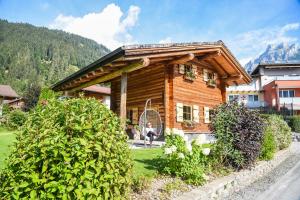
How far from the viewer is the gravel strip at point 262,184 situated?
22.5 ft

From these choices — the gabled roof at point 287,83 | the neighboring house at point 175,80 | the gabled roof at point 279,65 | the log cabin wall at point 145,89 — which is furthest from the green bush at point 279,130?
the gabled roof at point 279,65

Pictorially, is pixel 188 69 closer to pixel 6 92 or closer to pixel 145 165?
pixel 145 165

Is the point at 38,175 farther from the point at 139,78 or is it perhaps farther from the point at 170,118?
the point at 139,78

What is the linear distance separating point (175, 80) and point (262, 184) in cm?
793

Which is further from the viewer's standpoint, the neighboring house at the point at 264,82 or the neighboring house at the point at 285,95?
the neighboring house at the point at 264,82

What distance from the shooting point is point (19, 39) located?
505ft

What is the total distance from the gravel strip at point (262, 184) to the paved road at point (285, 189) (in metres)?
0.17

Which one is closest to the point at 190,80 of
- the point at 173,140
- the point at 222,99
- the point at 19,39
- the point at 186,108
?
the point at 186,108

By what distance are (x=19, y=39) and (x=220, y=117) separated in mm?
166527

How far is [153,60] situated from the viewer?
512 inches

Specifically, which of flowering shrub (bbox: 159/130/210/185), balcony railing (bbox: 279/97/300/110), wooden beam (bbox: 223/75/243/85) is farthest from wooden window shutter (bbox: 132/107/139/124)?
balcony railing (bbox: 279/97/300/110)

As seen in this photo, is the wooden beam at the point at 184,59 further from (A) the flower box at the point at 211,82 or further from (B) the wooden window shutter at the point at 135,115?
(A) the flower box at the point at 211,82

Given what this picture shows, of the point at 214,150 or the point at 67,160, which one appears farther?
the point at 214,150

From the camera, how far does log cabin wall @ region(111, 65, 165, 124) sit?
48.7 ft
